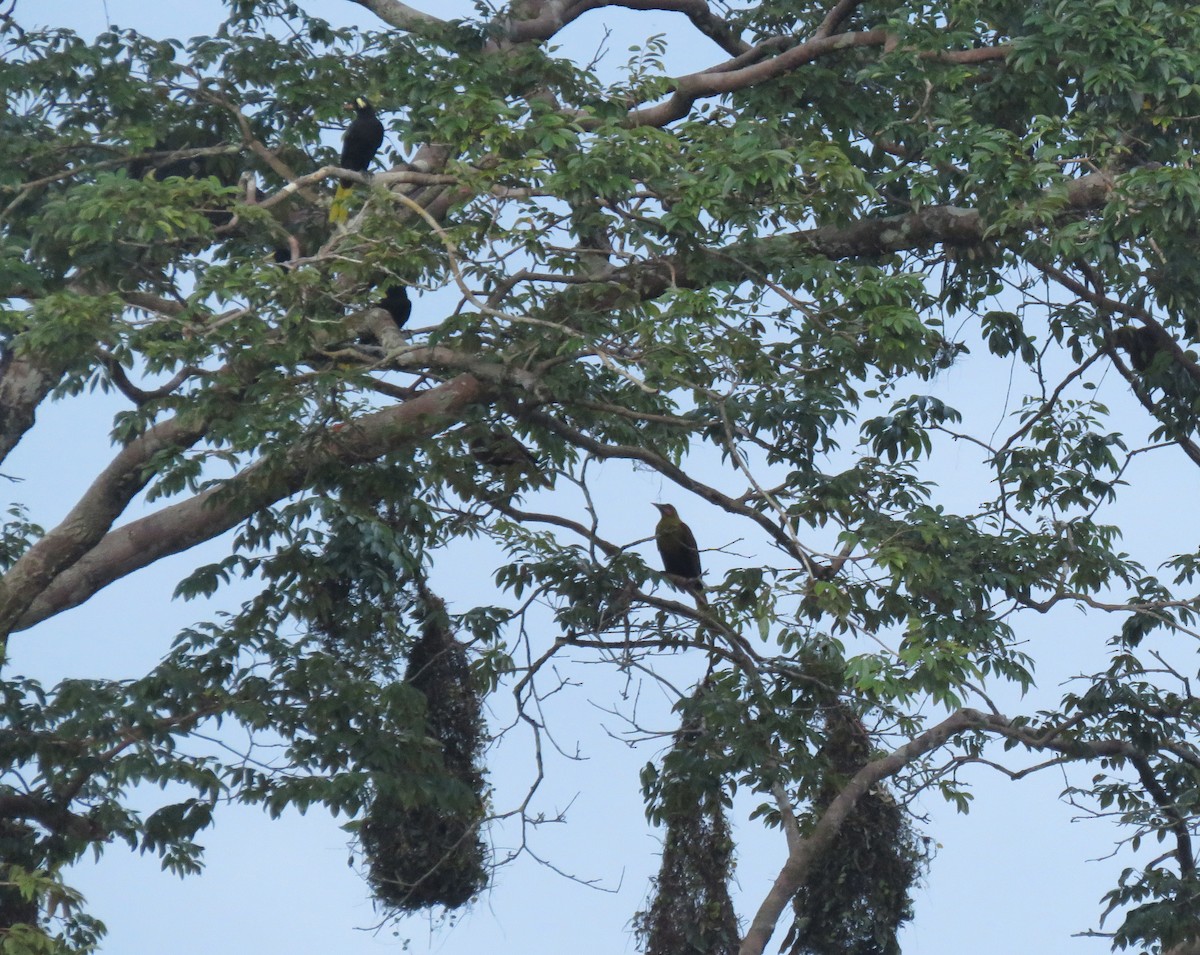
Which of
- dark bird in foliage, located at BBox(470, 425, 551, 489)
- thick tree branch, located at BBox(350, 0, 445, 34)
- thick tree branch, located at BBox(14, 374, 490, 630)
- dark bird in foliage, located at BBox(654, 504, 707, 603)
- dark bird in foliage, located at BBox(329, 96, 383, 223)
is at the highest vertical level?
thick tree branch, located at BBox(350, 0, 445, 34)

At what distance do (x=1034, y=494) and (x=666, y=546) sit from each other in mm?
1608

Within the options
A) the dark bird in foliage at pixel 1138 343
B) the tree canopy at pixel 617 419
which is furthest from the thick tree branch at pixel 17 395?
the dark bird in foliage at pixel 1138 343

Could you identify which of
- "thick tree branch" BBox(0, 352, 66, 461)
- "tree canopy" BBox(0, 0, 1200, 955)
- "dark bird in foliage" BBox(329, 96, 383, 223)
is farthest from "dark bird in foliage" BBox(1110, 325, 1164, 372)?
"thick tree branch" BBox(0, 352, 66, 461)

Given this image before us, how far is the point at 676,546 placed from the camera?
6.90 metres

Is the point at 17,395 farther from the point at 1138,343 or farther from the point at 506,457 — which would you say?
the point at 1138,343

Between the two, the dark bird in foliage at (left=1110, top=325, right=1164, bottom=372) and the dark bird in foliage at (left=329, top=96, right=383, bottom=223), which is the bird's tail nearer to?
the dark bird in foliage at (left=329, top=96, right=383, bottom=223)

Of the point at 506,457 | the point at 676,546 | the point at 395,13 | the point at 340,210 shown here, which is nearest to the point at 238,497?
the point at 506,457

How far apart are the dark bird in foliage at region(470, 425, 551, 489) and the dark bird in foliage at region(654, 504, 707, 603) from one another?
645mm

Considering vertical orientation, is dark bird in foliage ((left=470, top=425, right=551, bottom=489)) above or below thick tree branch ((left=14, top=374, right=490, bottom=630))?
above

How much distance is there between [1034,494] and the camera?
6.85m

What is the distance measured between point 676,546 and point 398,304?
5.33ft

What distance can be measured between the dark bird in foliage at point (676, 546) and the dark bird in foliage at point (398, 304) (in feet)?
4.74

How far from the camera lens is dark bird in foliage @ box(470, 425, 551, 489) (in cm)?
636

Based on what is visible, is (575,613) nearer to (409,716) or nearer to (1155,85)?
(409,716)
